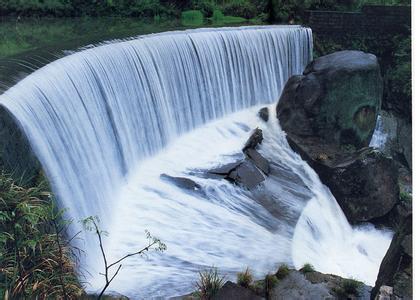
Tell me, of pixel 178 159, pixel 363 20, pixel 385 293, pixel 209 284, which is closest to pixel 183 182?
pixel 178 159

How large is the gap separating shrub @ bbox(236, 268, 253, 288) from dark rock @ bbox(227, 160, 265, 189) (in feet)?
4.97

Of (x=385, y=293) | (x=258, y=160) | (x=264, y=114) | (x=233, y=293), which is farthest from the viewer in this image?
(x=264, y=114)

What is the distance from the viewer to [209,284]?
400cm

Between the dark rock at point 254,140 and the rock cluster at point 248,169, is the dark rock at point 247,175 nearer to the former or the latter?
the rock cluster at point 248,169

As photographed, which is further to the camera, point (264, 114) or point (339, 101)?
point (264, 114)

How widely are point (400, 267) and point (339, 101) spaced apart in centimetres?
313

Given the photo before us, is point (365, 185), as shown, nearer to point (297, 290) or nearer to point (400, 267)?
point (400, 267)

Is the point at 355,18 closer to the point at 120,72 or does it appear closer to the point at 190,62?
the point at 190,62

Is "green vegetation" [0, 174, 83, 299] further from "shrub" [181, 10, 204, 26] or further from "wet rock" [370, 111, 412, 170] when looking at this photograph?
"shrub" [181, 10, 204, 26]

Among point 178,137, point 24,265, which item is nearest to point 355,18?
point 178,137

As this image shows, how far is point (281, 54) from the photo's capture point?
7543mm

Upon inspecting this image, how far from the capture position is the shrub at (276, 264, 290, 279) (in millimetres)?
4223

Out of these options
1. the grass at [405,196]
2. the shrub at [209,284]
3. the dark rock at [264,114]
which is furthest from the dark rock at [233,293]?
the dark rock at [264,114]

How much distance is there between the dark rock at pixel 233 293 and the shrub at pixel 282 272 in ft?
1.09
